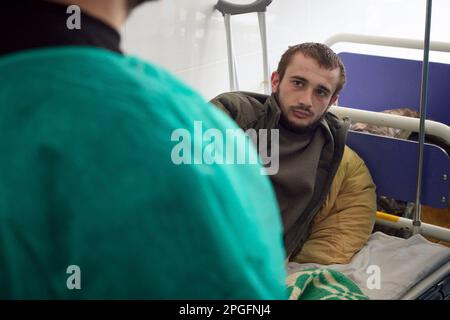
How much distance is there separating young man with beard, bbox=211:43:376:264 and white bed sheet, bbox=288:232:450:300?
5cm

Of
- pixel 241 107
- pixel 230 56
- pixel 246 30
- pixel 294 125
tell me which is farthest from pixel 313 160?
pixel 246 30

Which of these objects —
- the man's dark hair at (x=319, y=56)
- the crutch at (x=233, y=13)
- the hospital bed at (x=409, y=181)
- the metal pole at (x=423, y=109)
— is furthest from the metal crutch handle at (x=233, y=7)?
the metal pole at (x=423, y=109)

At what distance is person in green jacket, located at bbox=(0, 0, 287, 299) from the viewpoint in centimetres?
41

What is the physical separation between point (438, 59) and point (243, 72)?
4.53 ft

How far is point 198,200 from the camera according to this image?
0.42 metres

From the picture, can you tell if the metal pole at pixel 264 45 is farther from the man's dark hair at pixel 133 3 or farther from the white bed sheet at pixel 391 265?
the man's dark hair at pixel 133 3

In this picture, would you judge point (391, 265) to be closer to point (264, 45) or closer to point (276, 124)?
point (276, 124)

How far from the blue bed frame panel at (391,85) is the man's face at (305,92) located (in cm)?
76

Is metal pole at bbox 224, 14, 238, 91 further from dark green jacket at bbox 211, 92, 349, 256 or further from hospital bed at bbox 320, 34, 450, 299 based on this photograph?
dark green jacket at bbox 211, 92, 349, 256

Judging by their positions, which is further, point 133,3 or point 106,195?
point 133,3

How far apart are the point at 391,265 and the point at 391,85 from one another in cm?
108

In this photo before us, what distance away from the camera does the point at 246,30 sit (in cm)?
272

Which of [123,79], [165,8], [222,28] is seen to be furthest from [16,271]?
[222,28]

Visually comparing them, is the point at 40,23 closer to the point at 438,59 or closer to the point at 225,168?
the point at 225,168
